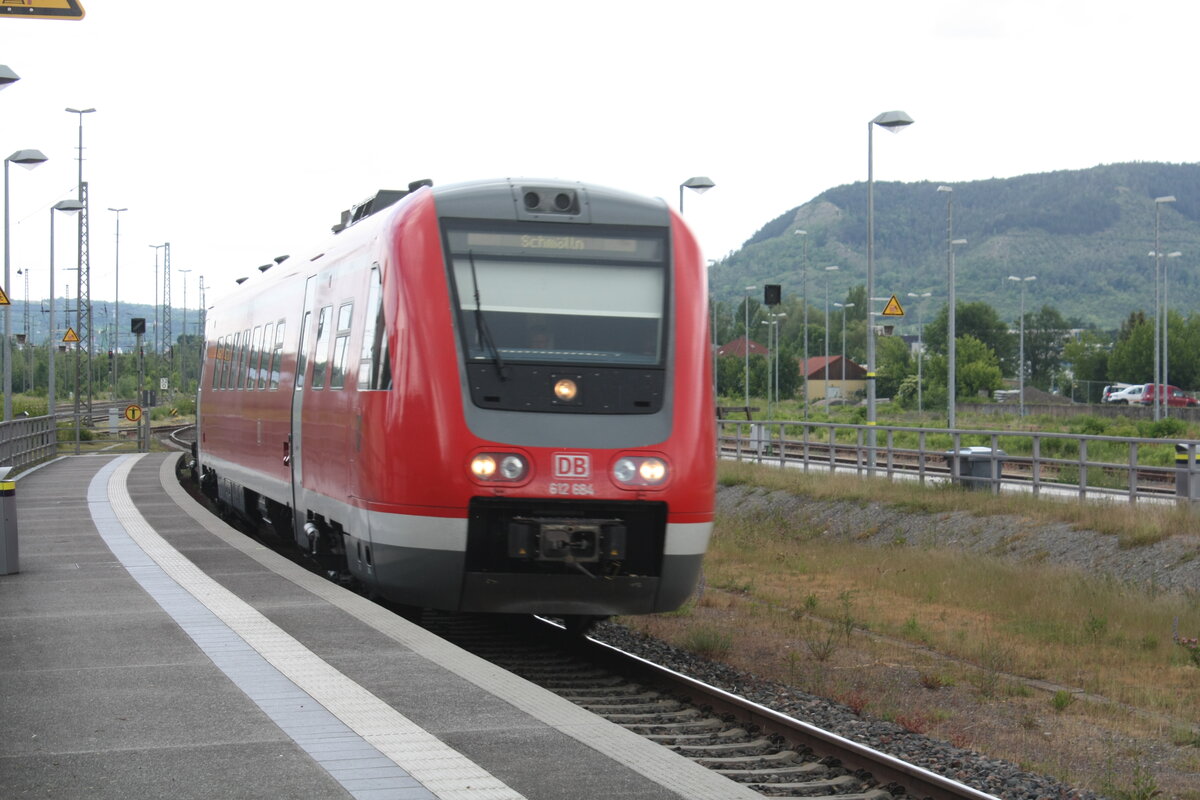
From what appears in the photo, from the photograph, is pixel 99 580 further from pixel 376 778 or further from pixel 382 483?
pixel 376 778

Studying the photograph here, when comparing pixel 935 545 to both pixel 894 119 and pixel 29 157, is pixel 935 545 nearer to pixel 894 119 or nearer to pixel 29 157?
pixel 894 119

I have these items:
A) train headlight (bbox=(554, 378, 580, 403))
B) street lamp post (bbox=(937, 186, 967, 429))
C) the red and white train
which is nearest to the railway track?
the red and white train

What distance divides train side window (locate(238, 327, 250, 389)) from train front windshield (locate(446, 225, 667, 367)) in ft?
30.9

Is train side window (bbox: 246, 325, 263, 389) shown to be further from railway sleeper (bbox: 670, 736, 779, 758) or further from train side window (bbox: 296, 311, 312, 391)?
railway sleeper (bbox: 670, 736, 779, 758)

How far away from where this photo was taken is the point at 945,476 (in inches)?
1023

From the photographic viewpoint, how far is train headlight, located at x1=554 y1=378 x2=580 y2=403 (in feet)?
35.5

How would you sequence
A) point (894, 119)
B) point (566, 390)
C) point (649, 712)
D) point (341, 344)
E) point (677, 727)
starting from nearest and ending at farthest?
point (677, 727) → point (649, 712) → point (566, 390) → point (341, 344) → point (894, 119)

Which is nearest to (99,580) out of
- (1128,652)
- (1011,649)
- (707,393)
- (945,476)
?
(707,393)

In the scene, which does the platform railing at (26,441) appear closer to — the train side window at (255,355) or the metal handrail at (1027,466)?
the train side window at (255,355)

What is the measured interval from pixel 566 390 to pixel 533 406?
0.27 meters

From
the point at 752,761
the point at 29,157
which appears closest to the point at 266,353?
the point at 752,761

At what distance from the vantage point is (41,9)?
11203 millimetres

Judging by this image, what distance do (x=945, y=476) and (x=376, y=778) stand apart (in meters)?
20.6

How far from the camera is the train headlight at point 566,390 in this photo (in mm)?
10812
